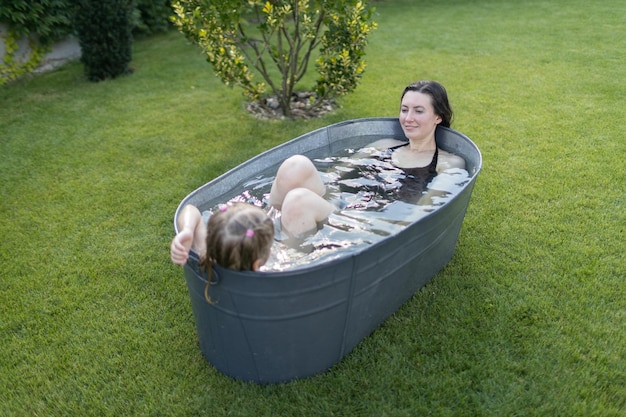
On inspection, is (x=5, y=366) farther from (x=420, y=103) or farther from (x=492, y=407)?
(x=420, y=103)

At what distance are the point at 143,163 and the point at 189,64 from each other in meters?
3.20

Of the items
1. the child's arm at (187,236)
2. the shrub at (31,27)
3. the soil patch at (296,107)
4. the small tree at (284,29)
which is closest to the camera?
the child's arm at (187,236)

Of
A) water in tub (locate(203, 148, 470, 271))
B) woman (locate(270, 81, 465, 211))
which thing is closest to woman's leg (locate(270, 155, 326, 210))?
woman (locate(270, 81, 465, 211))

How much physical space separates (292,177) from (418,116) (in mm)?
904

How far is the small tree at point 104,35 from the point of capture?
5.86m

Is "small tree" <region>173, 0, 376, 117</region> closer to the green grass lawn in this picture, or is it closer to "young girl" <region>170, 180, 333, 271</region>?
the green grass lawn

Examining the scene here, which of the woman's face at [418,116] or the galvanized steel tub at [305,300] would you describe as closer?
the galvanized steel tub at [305,300]

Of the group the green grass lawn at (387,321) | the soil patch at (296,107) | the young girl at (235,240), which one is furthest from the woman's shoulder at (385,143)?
the young girl at (235,240)

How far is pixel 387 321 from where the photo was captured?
2451 millimetres

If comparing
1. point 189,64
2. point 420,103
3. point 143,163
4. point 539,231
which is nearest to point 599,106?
point 539,231

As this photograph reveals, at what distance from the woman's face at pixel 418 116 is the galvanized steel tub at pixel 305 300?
480mm

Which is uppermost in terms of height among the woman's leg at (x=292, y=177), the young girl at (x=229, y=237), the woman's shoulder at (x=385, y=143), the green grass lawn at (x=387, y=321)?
the young girl at (x=229, y=237)

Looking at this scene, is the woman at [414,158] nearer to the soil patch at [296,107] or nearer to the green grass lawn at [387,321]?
the green grass lawn at [387,321]

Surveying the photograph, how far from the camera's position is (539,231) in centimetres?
308
